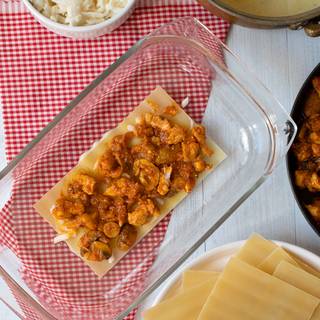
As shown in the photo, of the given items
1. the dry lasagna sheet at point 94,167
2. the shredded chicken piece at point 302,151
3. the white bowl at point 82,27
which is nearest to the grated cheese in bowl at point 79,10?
the white bowl at point 82,27

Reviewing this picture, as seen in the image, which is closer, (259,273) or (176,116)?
(259,273)

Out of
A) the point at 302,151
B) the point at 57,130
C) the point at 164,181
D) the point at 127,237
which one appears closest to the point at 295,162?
the point at 302,151

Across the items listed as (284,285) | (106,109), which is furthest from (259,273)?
(106,109)

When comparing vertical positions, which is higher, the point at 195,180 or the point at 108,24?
the point at 108,24

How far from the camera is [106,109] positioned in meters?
1.48

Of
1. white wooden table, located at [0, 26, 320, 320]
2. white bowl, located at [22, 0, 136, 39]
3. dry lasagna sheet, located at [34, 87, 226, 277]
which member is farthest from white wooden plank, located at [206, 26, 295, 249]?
white bowl, located at [22, 0, 136, 39]

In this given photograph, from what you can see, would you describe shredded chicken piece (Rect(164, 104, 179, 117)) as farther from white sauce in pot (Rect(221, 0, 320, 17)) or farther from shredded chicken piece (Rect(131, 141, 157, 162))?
white sauce in pot (Rect(221, 0, 320, 17))

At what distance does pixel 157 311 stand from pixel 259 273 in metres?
0.21

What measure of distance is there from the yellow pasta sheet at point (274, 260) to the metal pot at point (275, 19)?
426 mm

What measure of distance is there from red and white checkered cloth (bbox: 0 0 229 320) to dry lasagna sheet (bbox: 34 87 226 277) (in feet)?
0.06

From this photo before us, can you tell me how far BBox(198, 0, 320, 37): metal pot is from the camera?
126 centimetres

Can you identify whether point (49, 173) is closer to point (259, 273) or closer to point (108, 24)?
point (108, 24)

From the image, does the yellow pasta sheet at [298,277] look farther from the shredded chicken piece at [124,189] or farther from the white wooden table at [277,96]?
the shredded chicken piece at [124,189]

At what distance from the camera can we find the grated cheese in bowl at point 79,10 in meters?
1.37
